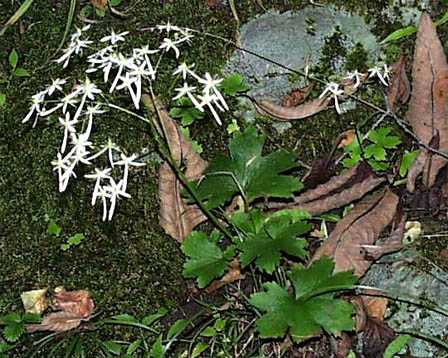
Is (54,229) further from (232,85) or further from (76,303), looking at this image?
(232,85)

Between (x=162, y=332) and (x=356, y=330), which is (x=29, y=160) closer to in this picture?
(x=162, y=332)

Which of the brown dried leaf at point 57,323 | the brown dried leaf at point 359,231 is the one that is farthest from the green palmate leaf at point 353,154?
the brown dried leaf at point 57,323

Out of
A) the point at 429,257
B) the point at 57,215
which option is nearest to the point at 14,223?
the point at 57,215

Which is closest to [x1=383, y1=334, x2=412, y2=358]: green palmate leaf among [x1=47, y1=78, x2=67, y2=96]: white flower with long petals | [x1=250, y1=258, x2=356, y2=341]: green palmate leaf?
[x1=250, y1=258, x2=356, y2=341]: green palmate leaf

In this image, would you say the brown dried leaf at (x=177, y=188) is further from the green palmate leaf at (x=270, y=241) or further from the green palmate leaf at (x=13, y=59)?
the green palmate leaf at (x=13, y=59)

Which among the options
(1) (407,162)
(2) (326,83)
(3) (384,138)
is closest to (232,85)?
(2) (326,83)

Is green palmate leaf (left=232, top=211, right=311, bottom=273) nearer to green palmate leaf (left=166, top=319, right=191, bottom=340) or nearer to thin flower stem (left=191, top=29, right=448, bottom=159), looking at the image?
green palmate leaf (left=166, top=319, right=191, bottom=340)
